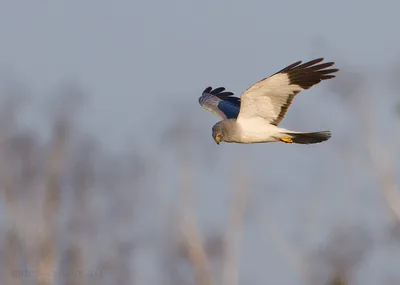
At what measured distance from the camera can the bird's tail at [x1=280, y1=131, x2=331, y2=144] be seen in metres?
23.7

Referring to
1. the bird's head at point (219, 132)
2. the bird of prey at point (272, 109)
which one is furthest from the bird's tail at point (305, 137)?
the bird's head at point (219, 132)

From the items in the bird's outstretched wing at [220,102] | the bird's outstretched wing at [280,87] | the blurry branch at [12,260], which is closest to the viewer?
the bird's outstretched wing at [280,87]

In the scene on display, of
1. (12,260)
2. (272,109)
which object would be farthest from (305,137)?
(12,260)

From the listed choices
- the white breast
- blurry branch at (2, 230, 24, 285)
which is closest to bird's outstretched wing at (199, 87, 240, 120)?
the white breast

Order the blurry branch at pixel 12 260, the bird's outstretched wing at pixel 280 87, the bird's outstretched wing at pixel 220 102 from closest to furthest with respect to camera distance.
Answer: the bird's outstretched wing at pixel 280 87
the bird's outstretched wing at pixel 220 102
the blurry branch at pixel 12 260

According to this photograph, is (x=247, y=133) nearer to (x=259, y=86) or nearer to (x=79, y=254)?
(x=259, y=86)

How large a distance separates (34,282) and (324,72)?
13.8m

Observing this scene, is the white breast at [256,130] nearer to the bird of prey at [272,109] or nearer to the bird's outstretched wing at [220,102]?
the bird of prey at [272,109]

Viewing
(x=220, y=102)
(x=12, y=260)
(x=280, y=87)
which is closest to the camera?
(x=280, y=87)

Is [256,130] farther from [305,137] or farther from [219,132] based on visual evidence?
[305,137]

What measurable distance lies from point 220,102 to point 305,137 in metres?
2.16

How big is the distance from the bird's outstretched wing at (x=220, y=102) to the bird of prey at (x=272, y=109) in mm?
1008

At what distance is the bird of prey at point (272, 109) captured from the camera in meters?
23.6

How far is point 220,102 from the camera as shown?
Result: 84.3 ft
